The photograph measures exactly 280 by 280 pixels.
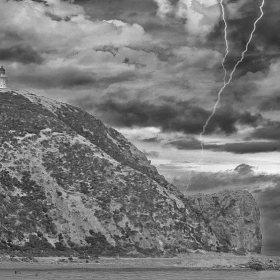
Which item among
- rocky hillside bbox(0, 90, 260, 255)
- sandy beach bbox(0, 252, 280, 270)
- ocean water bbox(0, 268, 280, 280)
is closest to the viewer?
ocean water bbox(0, 268, 280, 280)

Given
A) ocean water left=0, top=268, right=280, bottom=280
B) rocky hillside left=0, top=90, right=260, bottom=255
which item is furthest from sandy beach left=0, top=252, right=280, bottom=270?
ocean water left=0, top=268, right=280, bottom=280

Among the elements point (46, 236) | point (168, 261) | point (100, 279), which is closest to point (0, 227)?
point (46, 236)

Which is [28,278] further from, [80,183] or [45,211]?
[80,183]

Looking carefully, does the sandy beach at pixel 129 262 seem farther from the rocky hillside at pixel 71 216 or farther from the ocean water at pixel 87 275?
the ocean water at pixel 87 275

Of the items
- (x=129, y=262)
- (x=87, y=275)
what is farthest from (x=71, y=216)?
(x=87, y=275)

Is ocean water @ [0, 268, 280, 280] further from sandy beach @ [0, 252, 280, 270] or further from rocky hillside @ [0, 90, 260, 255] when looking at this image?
rocky hillside @ [0, 90, 260, 255]

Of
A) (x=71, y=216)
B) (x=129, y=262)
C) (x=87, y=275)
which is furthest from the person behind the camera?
(x=71, y=216)

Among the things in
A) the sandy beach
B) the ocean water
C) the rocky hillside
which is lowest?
the ocean water

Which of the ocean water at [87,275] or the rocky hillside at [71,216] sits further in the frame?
the rocky hillside at [71,216]

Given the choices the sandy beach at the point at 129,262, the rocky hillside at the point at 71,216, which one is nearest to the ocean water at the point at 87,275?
the sandy beach at the point at 129,262

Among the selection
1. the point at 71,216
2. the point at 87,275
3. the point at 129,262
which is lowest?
the point at 87,275

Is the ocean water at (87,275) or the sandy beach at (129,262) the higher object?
the sandy beach at (129,262)

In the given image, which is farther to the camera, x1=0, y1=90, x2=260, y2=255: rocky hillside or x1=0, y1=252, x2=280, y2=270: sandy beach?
x1=0, y1=90, x2=260, y2=255: rocky hillside

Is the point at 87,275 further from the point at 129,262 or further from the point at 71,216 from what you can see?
the point at 71,216
